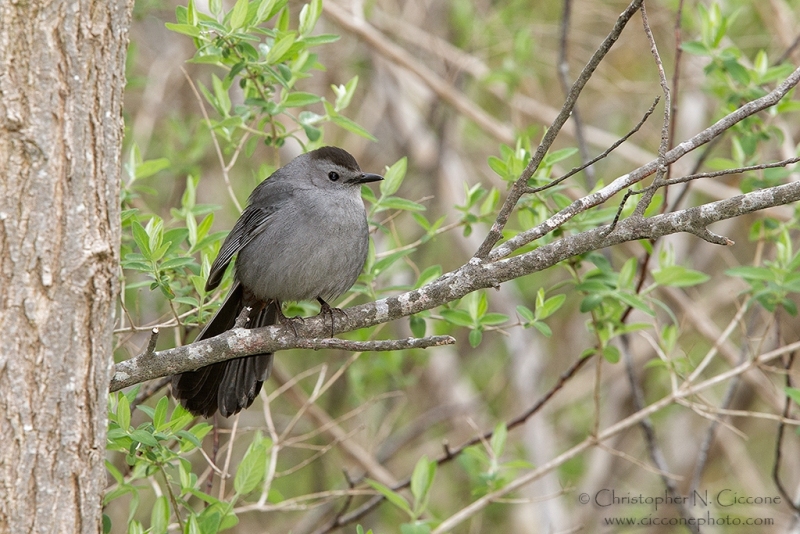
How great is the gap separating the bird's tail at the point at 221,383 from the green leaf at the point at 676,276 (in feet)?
6.27

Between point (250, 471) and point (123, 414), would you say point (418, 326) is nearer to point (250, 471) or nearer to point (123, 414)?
point (250, 471)

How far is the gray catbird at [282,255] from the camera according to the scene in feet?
12.5

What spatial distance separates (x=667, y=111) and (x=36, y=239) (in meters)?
2.09

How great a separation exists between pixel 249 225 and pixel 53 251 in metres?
2.22

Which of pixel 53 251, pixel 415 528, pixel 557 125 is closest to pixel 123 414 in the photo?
pixel 53 251

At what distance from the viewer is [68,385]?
2.19 meters

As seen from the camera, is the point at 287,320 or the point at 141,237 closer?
the point at 141,237

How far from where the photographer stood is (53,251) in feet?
7.09

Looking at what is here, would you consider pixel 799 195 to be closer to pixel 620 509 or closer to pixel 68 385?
pixel 68 385

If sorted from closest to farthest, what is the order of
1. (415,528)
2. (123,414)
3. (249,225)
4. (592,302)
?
(123,414) < (415,528) < (592,302) < (249,225)

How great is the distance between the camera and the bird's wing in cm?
408

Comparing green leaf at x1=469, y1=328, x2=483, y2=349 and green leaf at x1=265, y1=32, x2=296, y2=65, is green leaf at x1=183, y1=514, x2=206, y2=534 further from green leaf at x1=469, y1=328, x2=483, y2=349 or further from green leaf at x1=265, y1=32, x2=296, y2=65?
green leaf at x1=265, y1=32, x2=296, y2=65

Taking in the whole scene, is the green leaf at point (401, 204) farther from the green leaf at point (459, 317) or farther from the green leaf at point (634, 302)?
the green leaf at point (634, 302)

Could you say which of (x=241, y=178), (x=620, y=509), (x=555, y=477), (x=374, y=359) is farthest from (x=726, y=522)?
(x=241, y=178)
